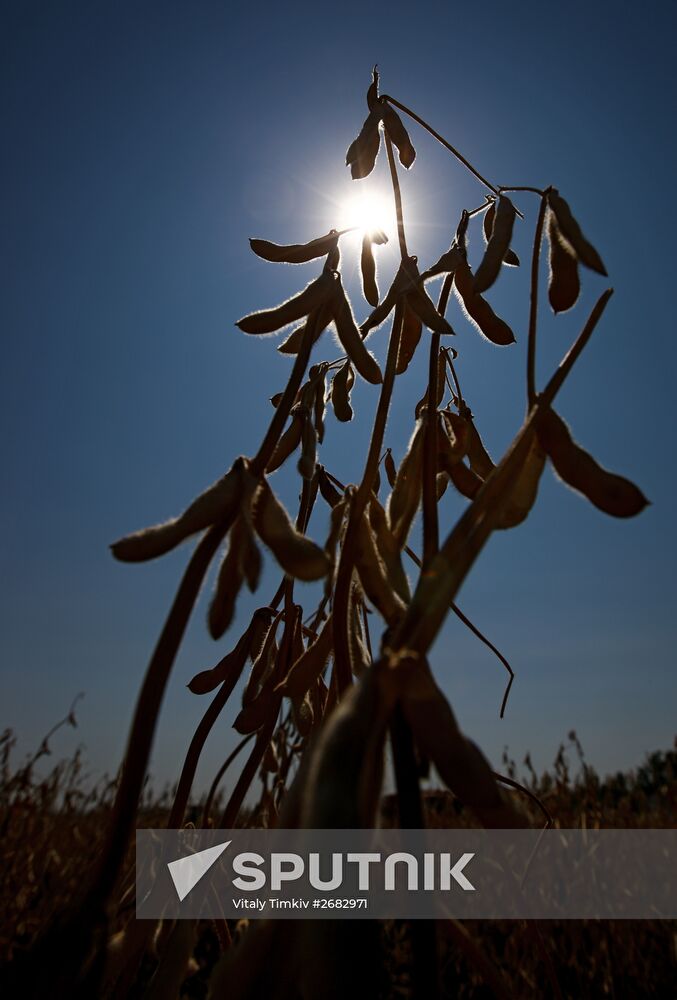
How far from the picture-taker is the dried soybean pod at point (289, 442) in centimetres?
74

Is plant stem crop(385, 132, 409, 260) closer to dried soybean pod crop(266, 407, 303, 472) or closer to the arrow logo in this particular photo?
dried soybean pod crop(266, 407, 303, 472)

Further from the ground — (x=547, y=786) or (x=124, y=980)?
(x=547, y=786)

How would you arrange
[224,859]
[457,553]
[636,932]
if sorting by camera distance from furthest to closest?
[636,932], [224,859], [457,553]

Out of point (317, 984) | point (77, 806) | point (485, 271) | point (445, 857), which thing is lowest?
point (317, 984)

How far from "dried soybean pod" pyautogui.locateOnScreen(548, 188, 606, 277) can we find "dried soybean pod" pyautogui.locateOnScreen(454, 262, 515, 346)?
0.13 m

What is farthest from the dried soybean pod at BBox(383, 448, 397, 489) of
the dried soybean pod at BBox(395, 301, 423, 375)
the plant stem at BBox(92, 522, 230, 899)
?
the plant stem at BBox(92, 522, 230, 899)

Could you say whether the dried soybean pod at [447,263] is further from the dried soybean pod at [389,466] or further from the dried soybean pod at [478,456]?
the dried soybean pod at [389,466]

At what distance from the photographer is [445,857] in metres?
0.57

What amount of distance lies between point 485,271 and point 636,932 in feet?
6.56

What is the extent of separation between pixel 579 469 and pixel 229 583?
282 millimetres

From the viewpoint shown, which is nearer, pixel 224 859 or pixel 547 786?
pixel 224 859

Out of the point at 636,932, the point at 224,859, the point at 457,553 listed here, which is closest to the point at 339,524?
the point at 457,553

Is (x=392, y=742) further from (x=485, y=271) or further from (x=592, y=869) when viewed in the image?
(x=592, y=869)

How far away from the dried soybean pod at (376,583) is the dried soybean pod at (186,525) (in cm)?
10
